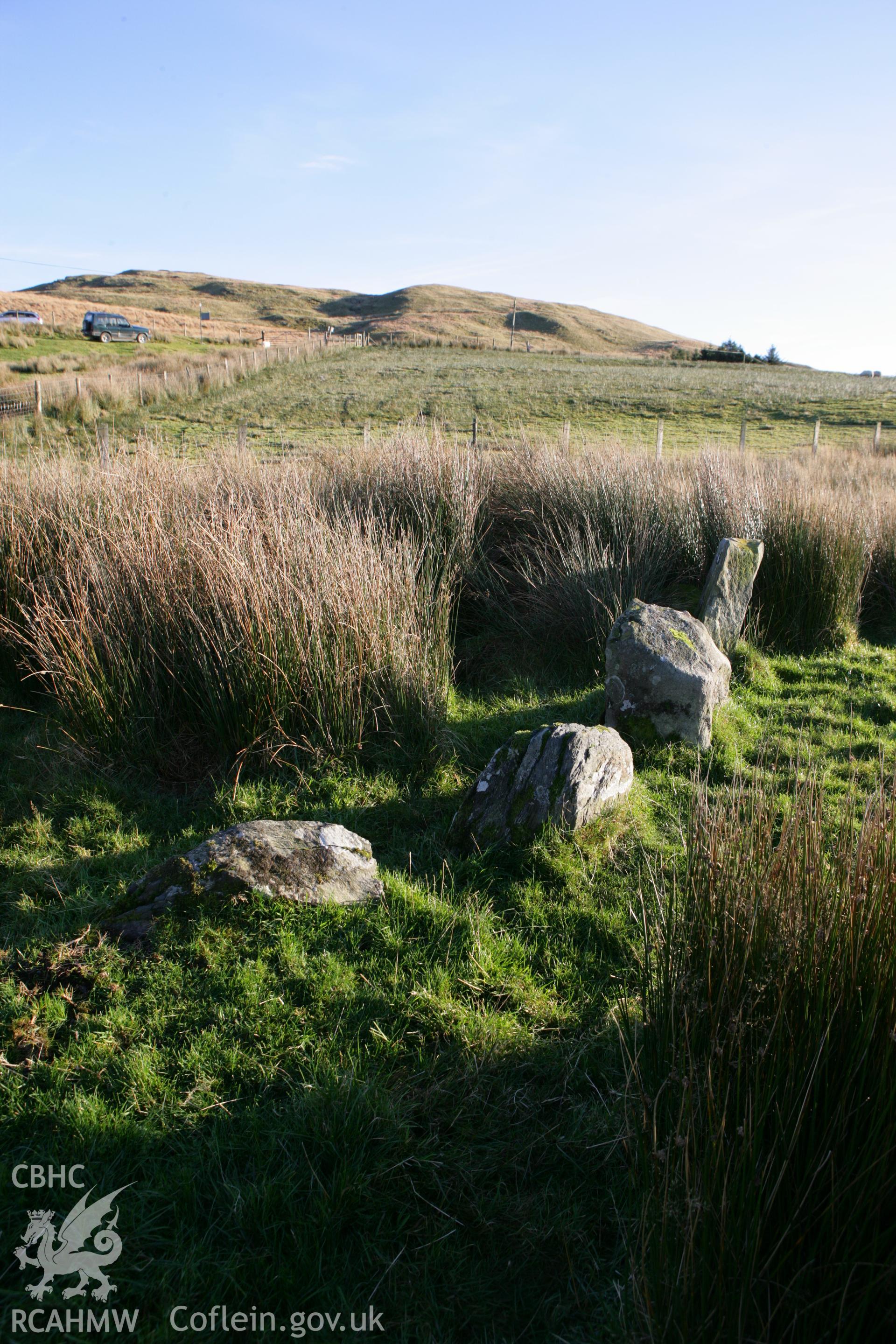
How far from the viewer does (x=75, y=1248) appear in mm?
2154

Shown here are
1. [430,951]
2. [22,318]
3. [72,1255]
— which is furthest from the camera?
[22,318]

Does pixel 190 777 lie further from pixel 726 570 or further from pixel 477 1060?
pixel 726 570

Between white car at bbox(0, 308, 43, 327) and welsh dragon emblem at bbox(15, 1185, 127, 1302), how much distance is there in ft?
166

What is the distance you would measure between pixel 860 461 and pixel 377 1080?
617 inches

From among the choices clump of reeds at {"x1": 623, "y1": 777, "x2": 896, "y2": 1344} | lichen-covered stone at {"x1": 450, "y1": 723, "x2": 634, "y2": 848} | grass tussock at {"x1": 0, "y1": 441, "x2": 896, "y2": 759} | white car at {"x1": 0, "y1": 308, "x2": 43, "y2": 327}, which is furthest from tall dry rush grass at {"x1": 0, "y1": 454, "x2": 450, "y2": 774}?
white car at {"x1": 0, "y1": 308, "x2": 43, "y2": 327}

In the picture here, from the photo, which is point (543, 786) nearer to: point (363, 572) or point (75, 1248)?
point (363, 572)

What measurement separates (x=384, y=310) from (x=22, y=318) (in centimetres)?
5459

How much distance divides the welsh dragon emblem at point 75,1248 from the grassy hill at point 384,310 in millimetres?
61929

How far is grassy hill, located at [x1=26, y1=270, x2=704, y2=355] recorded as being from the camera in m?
73.2

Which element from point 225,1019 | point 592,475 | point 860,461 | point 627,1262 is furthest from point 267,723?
point 860,461

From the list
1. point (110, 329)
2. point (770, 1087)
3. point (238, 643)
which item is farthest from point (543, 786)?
point (110, 329)

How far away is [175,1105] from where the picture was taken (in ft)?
8.46

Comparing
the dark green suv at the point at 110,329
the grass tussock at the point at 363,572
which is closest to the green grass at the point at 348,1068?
the grass tussock at the point at 363,572

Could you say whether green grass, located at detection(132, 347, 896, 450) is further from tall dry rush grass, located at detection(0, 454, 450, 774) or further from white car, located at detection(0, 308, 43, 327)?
white car, located at detection(0, 308, 43, 327)
